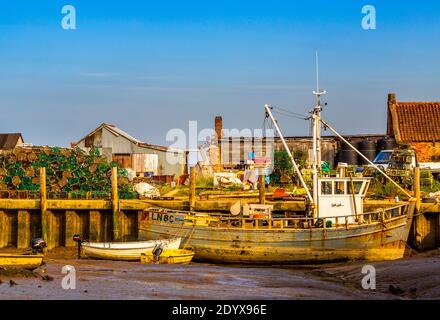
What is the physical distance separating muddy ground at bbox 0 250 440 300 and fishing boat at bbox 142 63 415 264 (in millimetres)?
1391

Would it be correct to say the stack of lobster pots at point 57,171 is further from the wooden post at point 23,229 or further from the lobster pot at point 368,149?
the lobster pot at point 368,149

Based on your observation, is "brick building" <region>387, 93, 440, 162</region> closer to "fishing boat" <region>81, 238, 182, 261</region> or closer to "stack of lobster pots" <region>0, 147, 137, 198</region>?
"stack of lobster pots" <region>0, 147, 137, 198</region>

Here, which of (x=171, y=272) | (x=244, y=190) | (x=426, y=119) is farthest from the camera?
(x=426, y=119)

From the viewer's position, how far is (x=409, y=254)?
110 feet

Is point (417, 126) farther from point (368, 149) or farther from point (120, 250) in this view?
point (120, 250)

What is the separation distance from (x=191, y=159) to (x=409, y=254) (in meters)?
24.2

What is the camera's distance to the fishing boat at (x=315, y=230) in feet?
104

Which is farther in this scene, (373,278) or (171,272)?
(171,272)

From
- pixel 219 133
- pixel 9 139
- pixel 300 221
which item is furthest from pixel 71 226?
pixel 9 139

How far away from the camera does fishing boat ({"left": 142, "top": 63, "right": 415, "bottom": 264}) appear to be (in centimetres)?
3184

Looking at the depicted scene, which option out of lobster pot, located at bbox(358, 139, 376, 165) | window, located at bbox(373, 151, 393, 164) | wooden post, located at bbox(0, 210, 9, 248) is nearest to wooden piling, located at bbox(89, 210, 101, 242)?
wooden post, located at bbox(0, 210, 9, 248)
